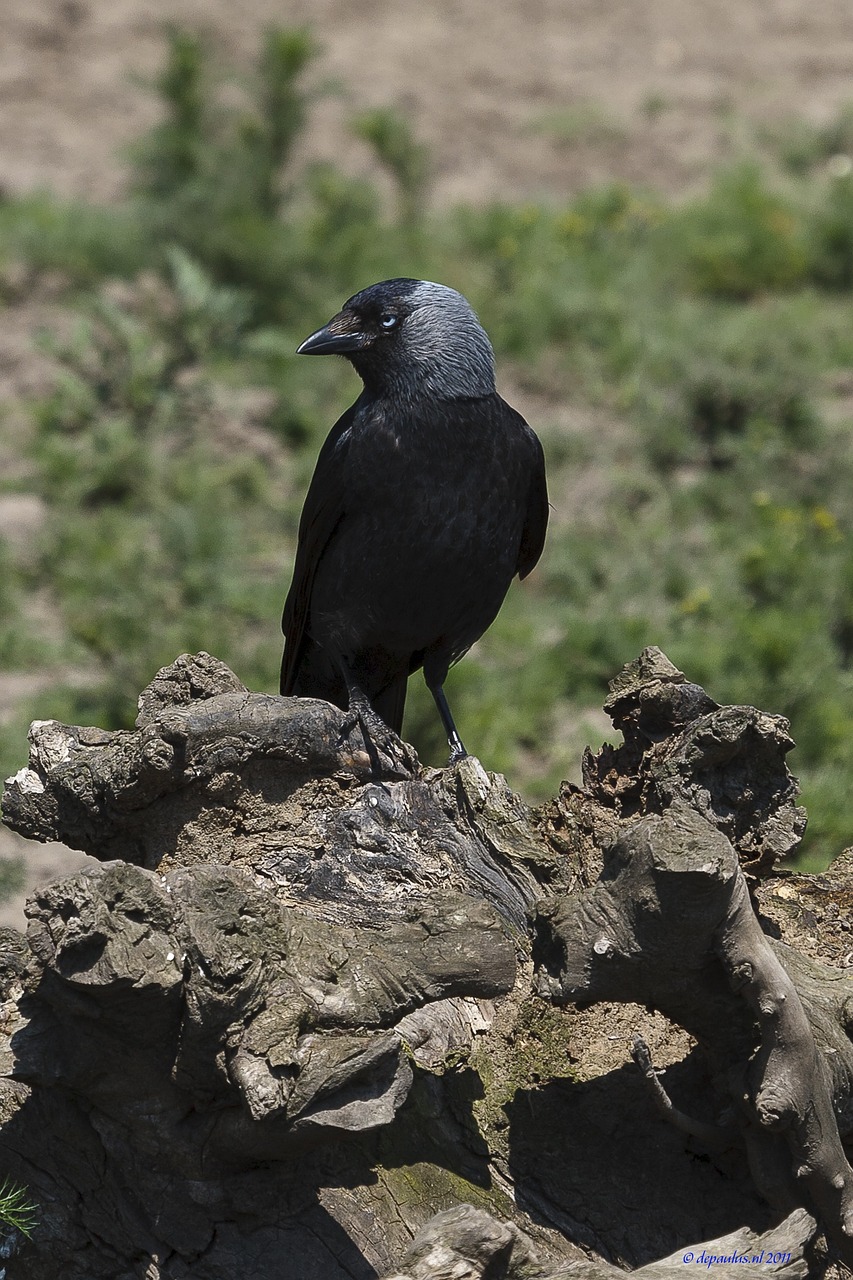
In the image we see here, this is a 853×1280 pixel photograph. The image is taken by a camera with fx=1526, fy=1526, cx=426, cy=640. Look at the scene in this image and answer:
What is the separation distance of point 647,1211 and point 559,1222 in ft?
0.59

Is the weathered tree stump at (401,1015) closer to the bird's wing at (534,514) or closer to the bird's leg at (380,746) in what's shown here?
the bird's leg at (380,746)

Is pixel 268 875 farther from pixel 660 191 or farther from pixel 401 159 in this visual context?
pixel 660 191

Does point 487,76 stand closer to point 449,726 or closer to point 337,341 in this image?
point 337,341

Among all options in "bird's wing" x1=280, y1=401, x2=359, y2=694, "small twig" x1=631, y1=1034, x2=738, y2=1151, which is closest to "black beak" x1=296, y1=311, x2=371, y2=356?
"bird's wing" x1=280, y1=401, x2=359, y2=694

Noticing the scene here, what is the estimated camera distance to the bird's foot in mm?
3447

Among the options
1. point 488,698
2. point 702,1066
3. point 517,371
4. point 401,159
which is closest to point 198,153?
point 401,159

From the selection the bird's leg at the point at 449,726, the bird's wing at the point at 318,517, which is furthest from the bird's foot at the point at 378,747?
the bird's wing at the point at 318,517

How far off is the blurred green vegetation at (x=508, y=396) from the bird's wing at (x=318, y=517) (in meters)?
1.16

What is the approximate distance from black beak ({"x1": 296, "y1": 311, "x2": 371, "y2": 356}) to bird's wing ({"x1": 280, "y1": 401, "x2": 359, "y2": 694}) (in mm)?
174

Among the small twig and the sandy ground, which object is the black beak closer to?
the small twig

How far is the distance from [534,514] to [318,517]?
0.72m

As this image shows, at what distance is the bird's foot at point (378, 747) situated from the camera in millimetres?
3447

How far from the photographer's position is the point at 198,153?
8.98 meters

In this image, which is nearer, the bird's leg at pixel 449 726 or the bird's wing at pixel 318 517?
the bird's wing at pixel 318 517
